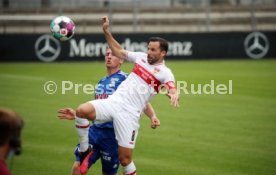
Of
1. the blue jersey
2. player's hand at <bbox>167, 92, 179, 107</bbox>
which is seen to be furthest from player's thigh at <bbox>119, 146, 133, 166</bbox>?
player's hand at <bbox>167, 92, 179, 107</bbox>

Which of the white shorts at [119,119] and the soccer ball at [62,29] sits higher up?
the soccer ball at [62,29]

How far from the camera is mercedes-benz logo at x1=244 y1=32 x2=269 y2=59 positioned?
1227 inches

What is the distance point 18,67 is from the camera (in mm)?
27844

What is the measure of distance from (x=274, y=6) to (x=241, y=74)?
10423 mm

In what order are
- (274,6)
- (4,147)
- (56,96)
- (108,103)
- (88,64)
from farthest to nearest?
(274,6), (88,64), (56,96), (108,103), (4,147)

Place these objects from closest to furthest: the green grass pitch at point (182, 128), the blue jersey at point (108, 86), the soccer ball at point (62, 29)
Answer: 1. the blue jersey at point (108, 86)
2. the soccer ball at point (62, 29)
3. the green grass pitch at point (182, 128)

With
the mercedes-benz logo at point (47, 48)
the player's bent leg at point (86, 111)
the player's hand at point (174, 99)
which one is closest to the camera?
the player's hand at point (174, 99)

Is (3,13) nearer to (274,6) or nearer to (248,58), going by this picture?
(248,58)

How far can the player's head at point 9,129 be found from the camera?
5.03m

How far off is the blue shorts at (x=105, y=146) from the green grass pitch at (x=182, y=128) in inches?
60.8

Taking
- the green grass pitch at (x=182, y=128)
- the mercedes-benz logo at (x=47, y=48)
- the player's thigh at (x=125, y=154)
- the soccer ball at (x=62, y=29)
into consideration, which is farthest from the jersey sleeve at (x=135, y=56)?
the mercedes-benz logo at (x=47, y=48)

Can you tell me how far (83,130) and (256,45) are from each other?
24.3m

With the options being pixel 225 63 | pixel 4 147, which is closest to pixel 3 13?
pixel 225 63

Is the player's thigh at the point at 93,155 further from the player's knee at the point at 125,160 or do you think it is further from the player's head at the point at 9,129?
the player's head at the point at 9,129
